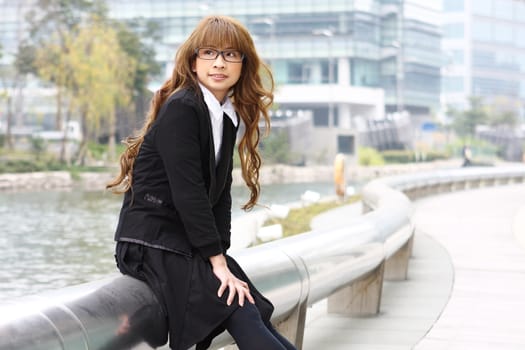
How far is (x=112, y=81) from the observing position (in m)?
66.4

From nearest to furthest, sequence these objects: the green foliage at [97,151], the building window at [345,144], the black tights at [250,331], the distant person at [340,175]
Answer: the black tights at [250,331]
the distant person at [340,175]
the green foliage at [97,151]
the building window at [345,144]

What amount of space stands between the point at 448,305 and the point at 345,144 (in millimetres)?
75697

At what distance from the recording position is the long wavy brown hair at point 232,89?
3.73 m

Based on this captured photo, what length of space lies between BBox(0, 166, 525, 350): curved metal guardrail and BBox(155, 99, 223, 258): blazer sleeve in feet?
0.83

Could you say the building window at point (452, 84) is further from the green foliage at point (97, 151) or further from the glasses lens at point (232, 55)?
the glasses lens at point (232, 55)

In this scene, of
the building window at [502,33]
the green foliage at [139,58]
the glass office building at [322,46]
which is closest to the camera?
the green foliage at [139,58]

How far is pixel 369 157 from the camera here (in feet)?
266

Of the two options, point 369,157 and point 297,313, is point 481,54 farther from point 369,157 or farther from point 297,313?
point 297,313

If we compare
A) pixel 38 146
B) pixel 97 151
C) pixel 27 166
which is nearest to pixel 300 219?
pixel 27 166

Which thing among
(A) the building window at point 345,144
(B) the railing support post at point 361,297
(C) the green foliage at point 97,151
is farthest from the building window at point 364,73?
(B) the railing support post at point 361,297

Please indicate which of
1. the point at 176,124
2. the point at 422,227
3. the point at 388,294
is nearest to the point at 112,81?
the point at 422,227

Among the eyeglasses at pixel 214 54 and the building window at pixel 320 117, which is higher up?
the eyeglasses at pixel 214 54

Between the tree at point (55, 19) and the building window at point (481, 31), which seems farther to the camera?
Result: the building window at point (481, 31)

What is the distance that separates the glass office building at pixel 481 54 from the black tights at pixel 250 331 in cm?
11203
